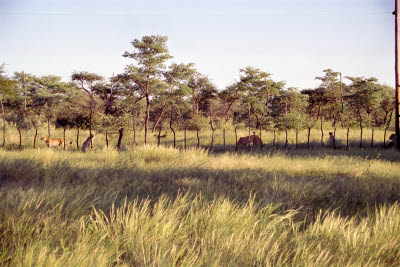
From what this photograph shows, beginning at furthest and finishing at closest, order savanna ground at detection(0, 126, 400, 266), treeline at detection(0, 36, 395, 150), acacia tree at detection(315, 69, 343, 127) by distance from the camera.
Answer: acacia tree at detection(315, 69, 343, 127) → treeline at detection(0, 36, 395, 150) → savanna ground at detection(0, 126, 400, 266)

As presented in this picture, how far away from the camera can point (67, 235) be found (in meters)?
2.45

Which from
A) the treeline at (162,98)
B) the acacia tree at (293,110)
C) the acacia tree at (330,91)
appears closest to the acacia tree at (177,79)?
the treeline at (162,98)

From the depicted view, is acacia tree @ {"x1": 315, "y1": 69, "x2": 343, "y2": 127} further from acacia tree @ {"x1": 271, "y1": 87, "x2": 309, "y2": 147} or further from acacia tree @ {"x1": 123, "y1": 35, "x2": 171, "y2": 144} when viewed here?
acacia tree @ {"x1": 123, "y1": 35, "x2": 171, "y2": 144}

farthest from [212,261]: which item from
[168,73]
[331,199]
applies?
[168,73]

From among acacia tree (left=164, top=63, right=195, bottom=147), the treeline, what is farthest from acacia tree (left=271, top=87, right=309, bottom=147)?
acacia tree (left=164, top=63, right=195, bottom=147)

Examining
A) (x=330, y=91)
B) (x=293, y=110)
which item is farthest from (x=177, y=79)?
(x=330, y=91)

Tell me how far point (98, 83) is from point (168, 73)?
772 cm

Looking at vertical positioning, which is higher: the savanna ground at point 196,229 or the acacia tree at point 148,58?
the acacia tree at point 148,58

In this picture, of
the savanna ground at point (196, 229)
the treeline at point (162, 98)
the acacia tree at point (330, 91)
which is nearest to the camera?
the savanna ground at point (196, 229)

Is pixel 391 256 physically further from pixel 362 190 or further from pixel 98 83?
pixel 98 83

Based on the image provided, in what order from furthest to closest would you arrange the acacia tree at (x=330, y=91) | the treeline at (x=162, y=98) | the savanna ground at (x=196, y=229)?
the acacia tree at (x=330, y=91) → the treeline at (x=162, y=98) → the savanna ground at (x=196, y=229)

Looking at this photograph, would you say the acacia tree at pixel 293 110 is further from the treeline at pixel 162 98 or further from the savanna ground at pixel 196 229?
the savanna ground at pixel 196 229

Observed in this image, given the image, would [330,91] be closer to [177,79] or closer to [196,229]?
[177,79]

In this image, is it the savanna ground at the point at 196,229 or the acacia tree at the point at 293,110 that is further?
the acacia tree at the point at 293,110
